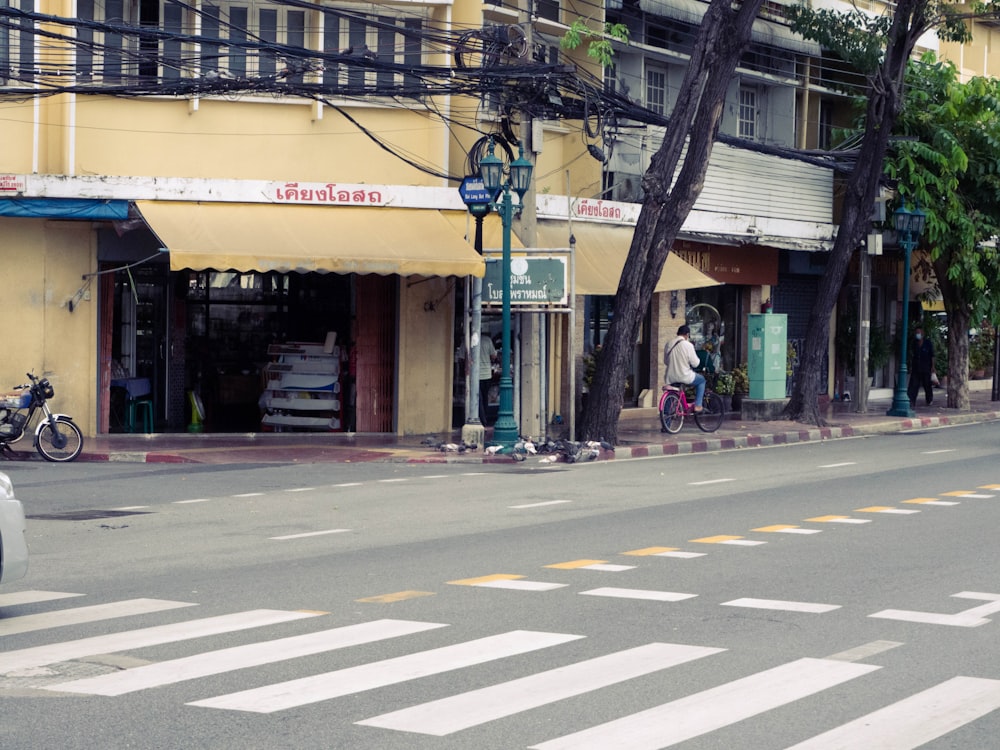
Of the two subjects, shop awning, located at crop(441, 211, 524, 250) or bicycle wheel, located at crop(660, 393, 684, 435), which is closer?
shop awning, located at crop(441, 211, 524, 250)

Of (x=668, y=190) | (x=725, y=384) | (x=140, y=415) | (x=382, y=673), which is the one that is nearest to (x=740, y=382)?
(x=725, y=384)

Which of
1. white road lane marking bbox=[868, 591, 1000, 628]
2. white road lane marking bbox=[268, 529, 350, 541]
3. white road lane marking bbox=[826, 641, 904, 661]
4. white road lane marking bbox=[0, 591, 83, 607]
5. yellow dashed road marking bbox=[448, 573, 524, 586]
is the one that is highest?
white road lane marking bbox=[868, 591, 1000, 628]

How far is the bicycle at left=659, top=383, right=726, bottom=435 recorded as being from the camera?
24062 millimetres

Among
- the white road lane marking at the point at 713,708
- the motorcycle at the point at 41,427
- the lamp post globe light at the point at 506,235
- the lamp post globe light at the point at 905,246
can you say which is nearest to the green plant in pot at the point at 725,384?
the lamp post globe light at the point at 905,246

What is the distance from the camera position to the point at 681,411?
24.2m

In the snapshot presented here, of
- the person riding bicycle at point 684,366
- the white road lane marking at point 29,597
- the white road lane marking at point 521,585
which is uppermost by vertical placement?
the person riding bicycle at point 684,366

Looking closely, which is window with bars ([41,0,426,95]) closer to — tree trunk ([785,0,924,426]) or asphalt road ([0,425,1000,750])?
asphalt road ([0,425,1000,750])

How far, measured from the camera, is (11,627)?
27.0 feet

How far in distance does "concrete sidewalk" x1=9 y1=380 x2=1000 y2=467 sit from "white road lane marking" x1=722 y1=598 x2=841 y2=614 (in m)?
11.2

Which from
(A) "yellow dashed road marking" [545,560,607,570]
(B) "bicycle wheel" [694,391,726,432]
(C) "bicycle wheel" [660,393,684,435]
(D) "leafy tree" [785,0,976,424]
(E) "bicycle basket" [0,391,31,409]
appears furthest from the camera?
(D) "leafy tree" [785,0,976,424]

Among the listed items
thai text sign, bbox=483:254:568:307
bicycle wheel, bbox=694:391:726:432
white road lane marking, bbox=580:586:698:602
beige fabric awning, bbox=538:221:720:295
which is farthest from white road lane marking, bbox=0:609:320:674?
bicycle wheel, bbox=694:391:726:432

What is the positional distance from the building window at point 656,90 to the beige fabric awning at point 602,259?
343 cm

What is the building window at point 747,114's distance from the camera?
3203 centimetres

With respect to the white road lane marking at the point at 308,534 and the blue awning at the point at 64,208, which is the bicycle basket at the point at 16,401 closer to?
the blue awning at the point at 64,208
